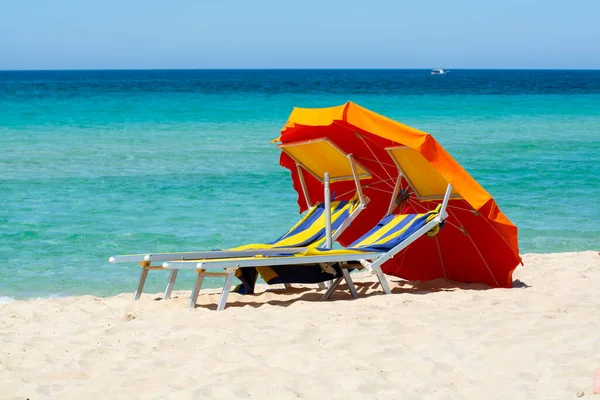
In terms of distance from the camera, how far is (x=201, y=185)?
581 inches

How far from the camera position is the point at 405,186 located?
24.5 ft

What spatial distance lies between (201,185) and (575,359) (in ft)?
34.9

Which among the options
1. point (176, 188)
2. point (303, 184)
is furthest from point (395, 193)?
point (176, 188)

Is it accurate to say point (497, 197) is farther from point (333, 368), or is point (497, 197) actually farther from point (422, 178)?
point (333, 368)

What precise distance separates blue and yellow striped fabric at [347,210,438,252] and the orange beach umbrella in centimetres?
29

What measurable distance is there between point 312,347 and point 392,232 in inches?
79.5

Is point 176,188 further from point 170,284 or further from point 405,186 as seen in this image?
point 170,284

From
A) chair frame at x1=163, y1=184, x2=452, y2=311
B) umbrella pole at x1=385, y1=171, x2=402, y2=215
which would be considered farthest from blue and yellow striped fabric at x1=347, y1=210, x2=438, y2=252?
umbrella pole at x1=385, y1=171, x2=402, y2=215

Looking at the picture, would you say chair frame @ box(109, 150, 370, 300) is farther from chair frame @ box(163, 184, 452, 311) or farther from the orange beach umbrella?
the orange beach umbrella

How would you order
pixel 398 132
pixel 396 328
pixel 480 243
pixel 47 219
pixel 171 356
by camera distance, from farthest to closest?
1. pixel 47 219
2. pixel 480 243
3. pixel 398 132
4. pixel 396 328
5. pixel 171 356

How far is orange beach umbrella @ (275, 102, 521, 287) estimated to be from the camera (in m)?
6.41

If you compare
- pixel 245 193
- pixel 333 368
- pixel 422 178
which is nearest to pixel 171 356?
pixel 333 368

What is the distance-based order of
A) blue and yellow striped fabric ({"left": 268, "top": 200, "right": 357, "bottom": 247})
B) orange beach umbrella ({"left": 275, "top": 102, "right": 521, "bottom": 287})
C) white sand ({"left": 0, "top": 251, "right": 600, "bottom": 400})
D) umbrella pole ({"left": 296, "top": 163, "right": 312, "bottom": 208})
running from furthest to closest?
umbrella pole ({"left": 296, "top": 163, "right": 312, "bottom": 208}) < blue and yellow striped fabric ({"left": 268, "top": 200, "right": 357, "bottom": 247}) < orange beach umbrella ({"left": 275, "top": 102, "right": 521, "bottom": 287}) < white sand ({"left": 0, "top": 251, "right": 600, "bottom": 400})

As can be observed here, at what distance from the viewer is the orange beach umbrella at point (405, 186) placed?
21.0ft
